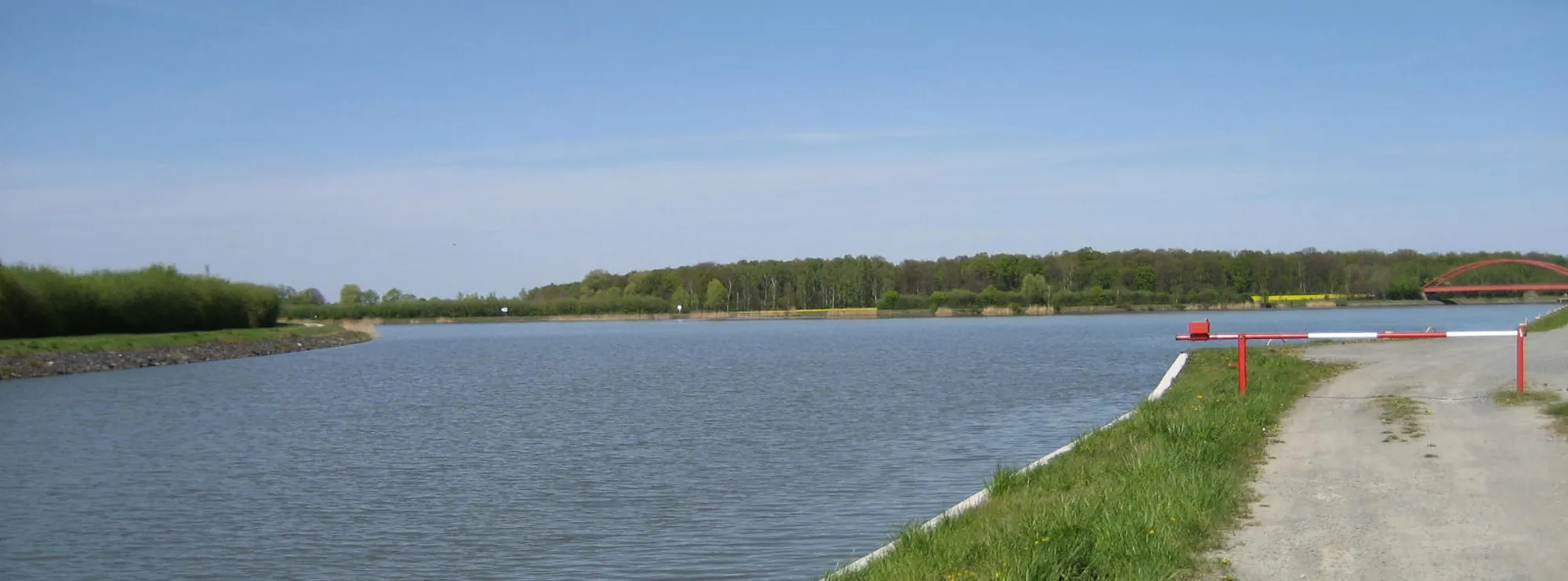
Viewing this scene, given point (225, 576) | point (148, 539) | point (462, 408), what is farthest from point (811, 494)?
point (462, 408)

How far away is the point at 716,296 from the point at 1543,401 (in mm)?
166059

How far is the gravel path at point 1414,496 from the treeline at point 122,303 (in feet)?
166

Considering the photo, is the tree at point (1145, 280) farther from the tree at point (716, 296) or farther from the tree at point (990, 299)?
the tree at point (716, 296)

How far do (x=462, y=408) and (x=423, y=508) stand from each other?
14.0 metres

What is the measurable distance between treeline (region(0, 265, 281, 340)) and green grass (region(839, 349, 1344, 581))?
49151mm

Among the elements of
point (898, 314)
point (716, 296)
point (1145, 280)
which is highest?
point (1145, 280)

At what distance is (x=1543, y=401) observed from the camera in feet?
49.3

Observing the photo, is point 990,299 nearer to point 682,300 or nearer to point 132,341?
point 682,300

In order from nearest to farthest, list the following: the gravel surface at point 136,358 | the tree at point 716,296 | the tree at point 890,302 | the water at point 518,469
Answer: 1. the water at point 518,469
2. the gravel surface at point 136,358
3. the tree at point 890,302
4. the tree at point 716,296

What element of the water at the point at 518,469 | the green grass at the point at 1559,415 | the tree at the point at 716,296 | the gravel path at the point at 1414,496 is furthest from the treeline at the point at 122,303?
the tree at the point at 716,296

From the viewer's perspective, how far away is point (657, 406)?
85.2 ft

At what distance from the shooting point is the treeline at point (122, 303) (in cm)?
5097

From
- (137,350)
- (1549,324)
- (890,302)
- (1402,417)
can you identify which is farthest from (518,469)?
(890,302)

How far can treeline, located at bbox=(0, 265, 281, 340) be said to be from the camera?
2007 inches
